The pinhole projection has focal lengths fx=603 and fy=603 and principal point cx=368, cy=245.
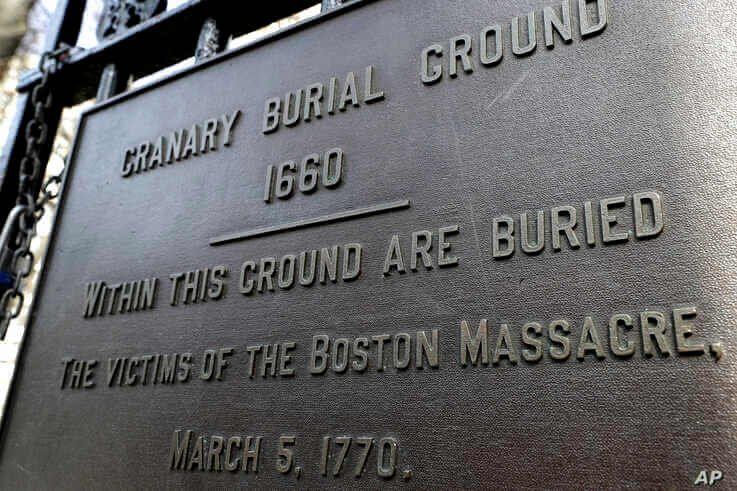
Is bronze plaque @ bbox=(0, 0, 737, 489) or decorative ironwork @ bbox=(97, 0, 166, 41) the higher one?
decorative ironwork @ bbox=(97, 0, 166, 41)

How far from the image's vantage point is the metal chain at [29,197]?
10.1 feet

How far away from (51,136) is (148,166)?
1095mm

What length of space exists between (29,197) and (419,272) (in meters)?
2.44

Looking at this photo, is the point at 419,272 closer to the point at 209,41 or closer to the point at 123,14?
the point at 209,41

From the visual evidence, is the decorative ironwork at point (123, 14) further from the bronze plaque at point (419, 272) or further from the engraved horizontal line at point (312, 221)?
the engraved horizontal line at point (312, 221)

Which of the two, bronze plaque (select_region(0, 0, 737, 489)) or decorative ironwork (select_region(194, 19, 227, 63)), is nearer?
bronze plaque (select_region(0, 0, 737, 489))

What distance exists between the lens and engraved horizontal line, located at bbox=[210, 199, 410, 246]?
194cm

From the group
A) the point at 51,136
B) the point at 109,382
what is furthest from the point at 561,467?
the point at 51,136

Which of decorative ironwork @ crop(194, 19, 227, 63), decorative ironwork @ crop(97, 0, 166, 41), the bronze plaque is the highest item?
decorative ironwork @ crop(97, 0, 166, 41)

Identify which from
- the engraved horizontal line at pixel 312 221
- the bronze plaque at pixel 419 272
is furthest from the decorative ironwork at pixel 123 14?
the engraved horizontal line at pixel 312 221

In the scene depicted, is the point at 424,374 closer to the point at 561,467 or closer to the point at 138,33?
the point at 561,467

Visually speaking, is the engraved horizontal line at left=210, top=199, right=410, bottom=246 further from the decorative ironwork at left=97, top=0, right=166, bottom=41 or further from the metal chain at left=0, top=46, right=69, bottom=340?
the decorative ironwork at left=97, top=0, right=166, bottom=41

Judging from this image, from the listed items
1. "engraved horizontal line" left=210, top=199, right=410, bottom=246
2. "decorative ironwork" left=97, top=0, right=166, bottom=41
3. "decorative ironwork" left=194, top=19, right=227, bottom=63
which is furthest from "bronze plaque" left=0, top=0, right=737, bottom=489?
"decorative ironwork" left=97, top=0, right=166, bottom=41

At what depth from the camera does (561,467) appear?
1.41 metres
